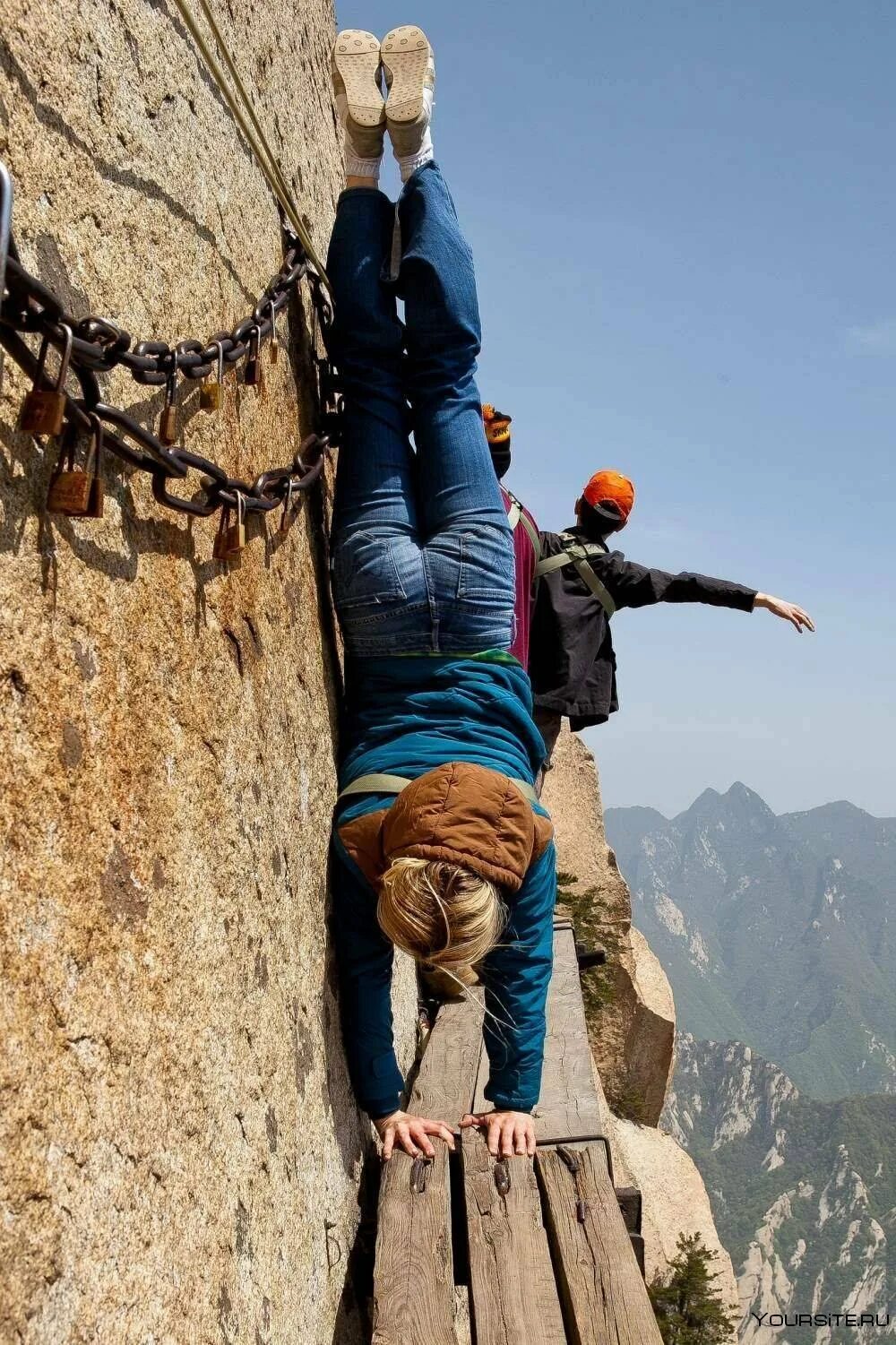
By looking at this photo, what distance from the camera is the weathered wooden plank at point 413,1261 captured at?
329 cm

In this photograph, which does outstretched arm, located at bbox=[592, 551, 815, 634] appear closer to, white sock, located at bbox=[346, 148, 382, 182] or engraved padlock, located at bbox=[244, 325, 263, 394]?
white sock, located at bbox=[346, 148, 382, 182]

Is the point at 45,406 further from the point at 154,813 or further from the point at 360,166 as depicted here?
the point at 360,166

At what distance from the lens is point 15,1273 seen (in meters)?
1.77

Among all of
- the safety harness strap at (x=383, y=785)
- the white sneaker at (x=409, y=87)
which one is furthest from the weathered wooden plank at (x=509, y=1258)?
the white sneaker at (x=409, y=87)

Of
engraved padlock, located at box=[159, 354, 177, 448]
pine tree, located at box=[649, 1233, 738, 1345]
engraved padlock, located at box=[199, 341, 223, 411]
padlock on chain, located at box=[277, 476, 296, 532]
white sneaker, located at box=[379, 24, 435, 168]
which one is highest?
white sneaker, located at box=[379, 24, 435, 168]

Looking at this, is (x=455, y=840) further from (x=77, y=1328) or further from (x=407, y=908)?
(x=77, y=1328)

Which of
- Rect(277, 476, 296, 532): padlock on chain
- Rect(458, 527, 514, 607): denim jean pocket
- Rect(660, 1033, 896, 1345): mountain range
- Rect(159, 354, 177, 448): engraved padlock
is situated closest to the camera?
Rect(159, 354, 177, 448): engraved padlock

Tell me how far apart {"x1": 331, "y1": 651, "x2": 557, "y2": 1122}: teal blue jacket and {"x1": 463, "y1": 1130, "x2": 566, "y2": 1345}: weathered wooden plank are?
0.31 meters

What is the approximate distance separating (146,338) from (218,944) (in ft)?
5.43

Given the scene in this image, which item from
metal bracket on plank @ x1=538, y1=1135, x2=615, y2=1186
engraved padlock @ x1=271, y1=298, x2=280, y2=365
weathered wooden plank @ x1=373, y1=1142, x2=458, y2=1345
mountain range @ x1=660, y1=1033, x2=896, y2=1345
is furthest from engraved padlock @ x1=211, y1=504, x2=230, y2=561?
mountain range @ x1=660, y1=1033, x2=896, y2=1345

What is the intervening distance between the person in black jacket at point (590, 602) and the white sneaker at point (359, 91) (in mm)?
2692

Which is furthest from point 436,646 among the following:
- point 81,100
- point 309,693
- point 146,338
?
point 81,100

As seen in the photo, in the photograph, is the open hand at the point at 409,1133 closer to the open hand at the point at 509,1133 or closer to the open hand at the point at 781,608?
the open hand at the point at 509,1133

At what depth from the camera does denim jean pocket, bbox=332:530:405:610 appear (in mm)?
4246
